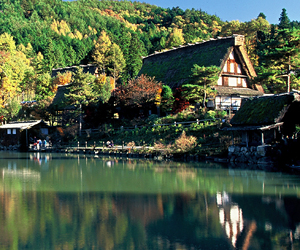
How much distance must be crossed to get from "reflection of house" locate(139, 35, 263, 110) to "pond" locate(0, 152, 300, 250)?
1608 cm

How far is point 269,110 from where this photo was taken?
2331 cm

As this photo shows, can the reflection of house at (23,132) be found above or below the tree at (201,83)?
below

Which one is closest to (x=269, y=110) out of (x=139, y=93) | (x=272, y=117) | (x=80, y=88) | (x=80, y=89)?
(x=272, y=117)

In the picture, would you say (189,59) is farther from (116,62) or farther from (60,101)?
(116,62)

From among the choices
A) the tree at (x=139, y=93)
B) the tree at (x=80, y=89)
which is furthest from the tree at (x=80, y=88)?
the tree at (x=139, y=93)

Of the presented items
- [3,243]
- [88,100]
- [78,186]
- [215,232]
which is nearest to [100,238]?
[3,243]

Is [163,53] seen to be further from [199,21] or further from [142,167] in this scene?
[199,21]

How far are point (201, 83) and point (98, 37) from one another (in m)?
74.0

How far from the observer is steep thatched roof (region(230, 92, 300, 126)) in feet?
73.9

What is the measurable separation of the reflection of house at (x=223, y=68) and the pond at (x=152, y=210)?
16081mm

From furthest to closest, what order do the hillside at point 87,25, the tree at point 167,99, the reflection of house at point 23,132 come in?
the hillside at point 87,25 → the reflection of house at point 23,132 → the tree at point 167,99

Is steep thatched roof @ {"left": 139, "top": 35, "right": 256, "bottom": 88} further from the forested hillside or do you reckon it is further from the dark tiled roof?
the forested hillside

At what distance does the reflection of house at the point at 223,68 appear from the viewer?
35156 millimetres

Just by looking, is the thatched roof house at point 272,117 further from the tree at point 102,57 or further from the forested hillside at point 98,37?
the tree at point 102,57
